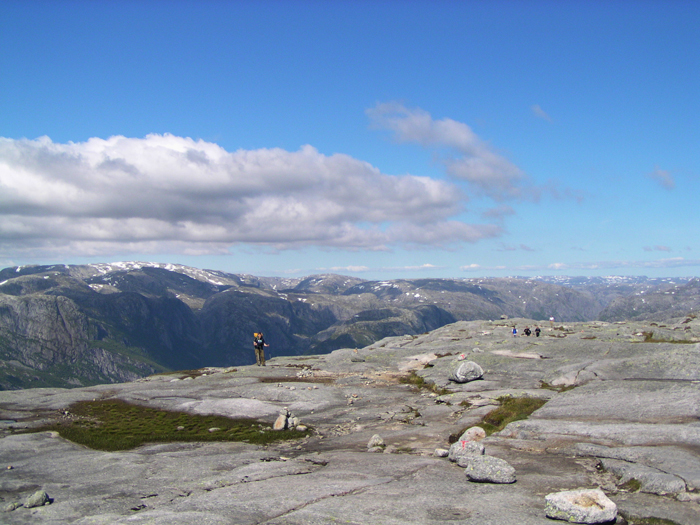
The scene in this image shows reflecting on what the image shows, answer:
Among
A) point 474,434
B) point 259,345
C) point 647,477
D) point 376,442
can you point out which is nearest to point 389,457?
point 376,442

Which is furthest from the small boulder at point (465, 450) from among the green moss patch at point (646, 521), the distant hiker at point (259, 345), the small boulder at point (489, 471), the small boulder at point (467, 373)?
the distant hiker at point (259, 345)

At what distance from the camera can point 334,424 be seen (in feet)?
120

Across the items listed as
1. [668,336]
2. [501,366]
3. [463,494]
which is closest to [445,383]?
[501,366]

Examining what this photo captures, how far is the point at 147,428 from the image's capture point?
119ft

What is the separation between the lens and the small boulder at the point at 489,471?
20.0m

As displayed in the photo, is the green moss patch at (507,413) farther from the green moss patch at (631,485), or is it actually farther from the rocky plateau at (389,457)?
the green moss patch at (631,485)

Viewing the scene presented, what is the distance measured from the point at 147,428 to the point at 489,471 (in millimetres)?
29301

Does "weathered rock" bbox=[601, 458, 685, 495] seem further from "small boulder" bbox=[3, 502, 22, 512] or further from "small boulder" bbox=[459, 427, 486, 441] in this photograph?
"small boulder" bbox=[3, 502, 22, 512]

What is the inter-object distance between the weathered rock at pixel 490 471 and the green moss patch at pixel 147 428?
16.8 meters

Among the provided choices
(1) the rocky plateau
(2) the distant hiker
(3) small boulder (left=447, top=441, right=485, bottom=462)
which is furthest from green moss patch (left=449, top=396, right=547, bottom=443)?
(2) the distant hiker

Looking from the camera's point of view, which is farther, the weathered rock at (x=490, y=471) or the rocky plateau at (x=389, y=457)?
the weathered rock at (x=490, y=471)

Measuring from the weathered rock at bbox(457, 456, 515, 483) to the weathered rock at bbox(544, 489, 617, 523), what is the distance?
3525 millimetres

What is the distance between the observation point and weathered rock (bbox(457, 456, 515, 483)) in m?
20.0

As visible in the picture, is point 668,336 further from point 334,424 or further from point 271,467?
point 271,467
